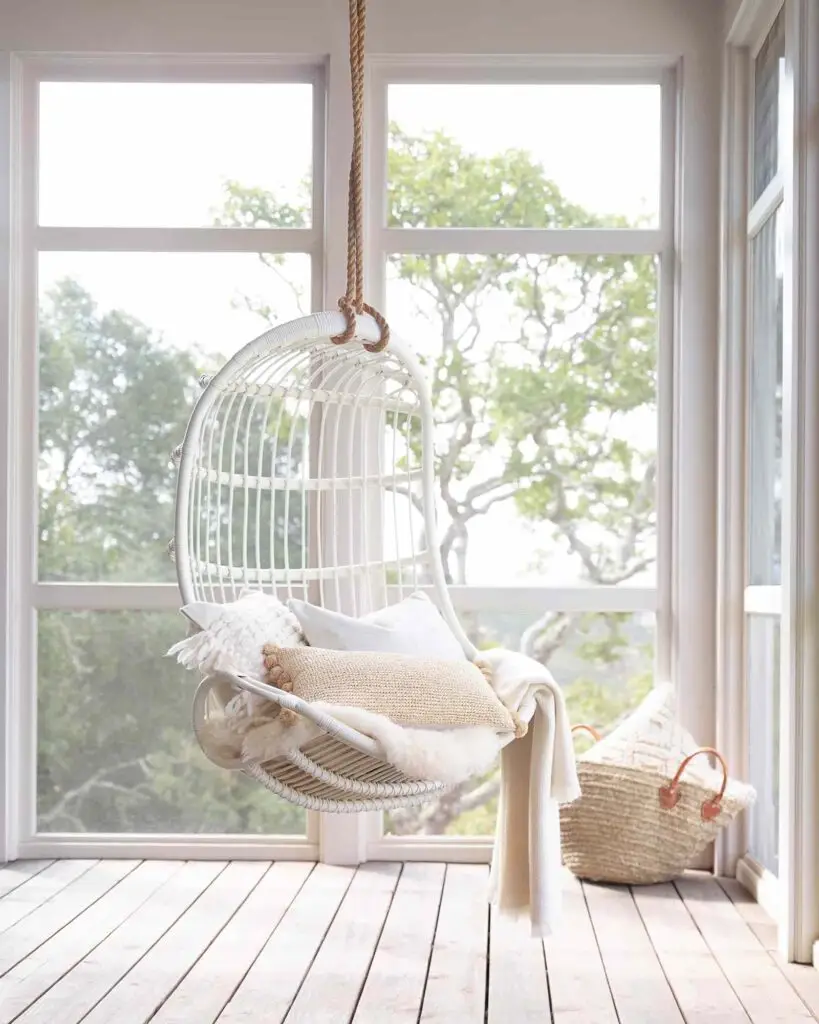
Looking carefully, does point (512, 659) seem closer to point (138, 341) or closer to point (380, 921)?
point (380, 921)

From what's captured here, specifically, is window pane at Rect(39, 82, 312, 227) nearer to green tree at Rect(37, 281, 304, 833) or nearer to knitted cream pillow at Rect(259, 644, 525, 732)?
green tree at Rect(37, 281, 304, 833)

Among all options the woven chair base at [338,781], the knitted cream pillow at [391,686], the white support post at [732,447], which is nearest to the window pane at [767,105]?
the white support post at [732,447]

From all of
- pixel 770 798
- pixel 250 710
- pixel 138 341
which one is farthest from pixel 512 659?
pixel 138 341

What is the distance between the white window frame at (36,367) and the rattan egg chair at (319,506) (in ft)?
1.23

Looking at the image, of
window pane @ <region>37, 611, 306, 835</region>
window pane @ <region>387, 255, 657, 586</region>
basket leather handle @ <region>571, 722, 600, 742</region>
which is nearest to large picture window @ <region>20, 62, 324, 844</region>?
window pane @ <region>37, 611, 306, 835</region>

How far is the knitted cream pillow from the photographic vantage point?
2492 millimetres

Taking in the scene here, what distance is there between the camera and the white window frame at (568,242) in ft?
12.3

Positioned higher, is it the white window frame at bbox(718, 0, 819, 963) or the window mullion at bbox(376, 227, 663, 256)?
the window mullion at bbox(376, 227, 663, 256)

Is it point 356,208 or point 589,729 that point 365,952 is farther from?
point 356,208

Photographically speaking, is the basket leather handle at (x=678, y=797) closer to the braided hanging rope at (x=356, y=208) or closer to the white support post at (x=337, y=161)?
the white support post at (x=337, y=161)

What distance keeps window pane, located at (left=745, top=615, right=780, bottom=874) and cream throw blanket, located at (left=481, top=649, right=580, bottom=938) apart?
2.43 ft

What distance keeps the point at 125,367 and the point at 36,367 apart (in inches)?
9.8

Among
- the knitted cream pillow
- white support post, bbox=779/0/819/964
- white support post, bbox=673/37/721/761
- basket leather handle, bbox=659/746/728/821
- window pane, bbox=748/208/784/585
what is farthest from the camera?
white support post, bbox=673/37/721/761

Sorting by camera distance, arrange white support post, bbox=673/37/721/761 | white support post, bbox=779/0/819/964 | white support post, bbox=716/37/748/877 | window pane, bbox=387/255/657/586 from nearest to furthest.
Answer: white support post, bbox=779/0/819/964, white support post, bbox=716/37/748/877, white support post, bbox=673/37/721/761, window pane, bbox=387/255/657/586
